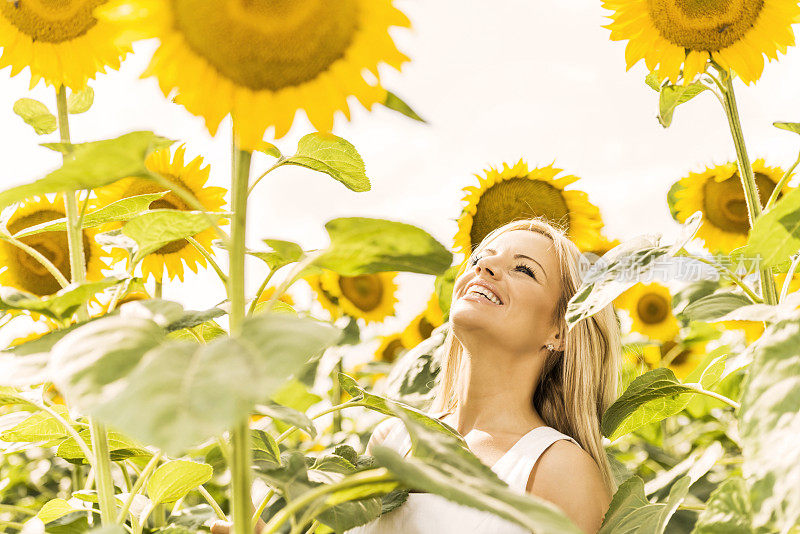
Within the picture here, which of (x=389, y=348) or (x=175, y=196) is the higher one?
(x=175, y=196)

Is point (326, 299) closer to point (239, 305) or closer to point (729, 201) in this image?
point (729, 201)

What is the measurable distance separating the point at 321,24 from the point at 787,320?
570 mm

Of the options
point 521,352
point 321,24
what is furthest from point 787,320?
point 521,352

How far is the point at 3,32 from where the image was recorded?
120cm

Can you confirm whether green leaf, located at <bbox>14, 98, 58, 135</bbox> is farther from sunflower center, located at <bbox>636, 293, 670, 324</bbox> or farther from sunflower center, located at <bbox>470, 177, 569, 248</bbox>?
sunflower center, located at <bbox>636, 293, 670, 324</bbox>

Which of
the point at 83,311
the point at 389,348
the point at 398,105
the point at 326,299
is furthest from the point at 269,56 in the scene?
the point at 389,348

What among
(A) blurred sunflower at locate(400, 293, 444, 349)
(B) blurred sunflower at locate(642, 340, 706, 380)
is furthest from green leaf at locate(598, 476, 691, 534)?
(B) blurred sunflower at locate(642, 340, 706, 380)

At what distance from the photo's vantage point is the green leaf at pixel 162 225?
84 cm

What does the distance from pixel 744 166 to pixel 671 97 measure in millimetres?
187

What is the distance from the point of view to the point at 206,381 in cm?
57

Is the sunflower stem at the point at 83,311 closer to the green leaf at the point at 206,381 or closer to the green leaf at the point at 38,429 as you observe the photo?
the green leaf at the point at 38,429

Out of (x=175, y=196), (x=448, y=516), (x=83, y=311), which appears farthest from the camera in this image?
(x=175, y=196)

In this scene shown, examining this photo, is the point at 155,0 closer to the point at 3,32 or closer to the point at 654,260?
the point at 3,32

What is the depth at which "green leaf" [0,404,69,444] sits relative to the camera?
1198 millimetres
